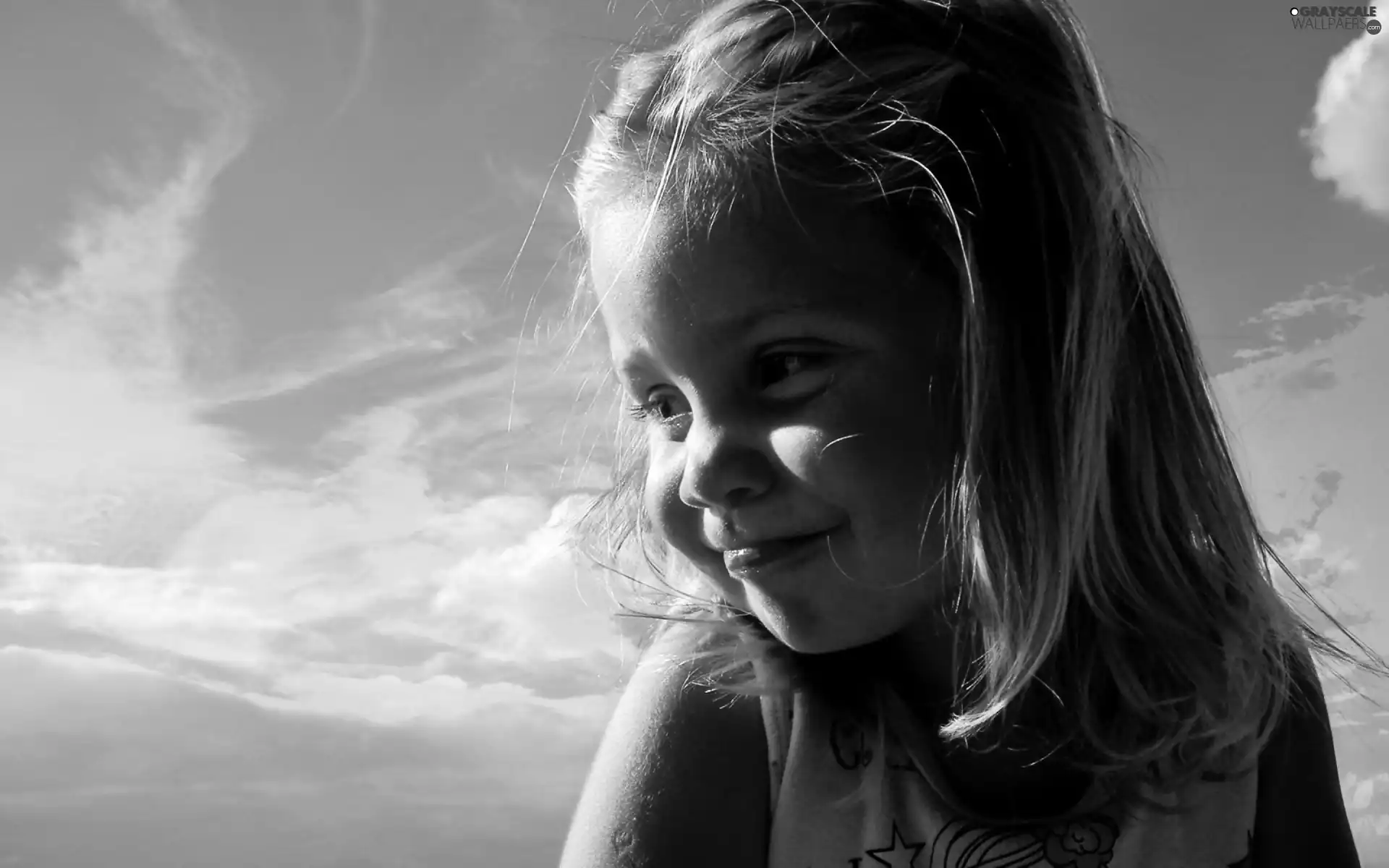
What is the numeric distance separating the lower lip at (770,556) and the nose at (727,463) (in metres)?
0.07

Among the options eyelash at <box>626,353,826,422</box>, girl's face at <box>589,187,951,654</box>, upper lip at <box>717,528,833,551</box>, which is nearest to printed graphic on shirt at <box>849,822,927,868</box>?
girl's face at <box>589,187,951,654</box>

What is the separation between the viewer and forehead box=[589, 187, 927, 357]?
121cm

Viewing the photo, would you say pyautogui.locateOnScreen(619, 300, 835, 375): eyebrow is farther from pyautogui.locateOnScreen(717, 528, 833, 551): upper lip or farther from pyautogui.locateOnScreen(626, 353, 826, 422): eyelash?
pyautogui.locateOnScreen(717, 528, 833, 551): upper lip

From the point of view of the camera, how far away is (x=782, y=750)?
1447 millimetres

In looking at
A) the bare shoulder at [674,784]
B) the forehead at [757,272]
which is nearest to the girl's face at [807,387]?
the forehead at [757,272]

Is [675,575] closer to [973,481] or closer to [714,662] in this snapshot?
[714,662]

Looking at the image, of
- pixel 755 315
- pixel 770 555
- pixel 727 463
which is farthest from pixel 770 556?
pixel 755 315

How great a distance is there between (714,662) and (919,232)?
0.56m

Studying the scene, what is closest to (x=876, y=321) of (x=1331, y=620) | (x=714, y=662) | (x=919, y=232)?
(x=919, y=232)

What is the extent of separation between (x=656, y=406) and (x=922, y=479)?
Result: 310 mm

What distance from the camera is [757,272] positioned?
1215 millimetres

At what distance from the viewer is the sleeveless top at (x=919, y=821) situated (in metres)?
1.38

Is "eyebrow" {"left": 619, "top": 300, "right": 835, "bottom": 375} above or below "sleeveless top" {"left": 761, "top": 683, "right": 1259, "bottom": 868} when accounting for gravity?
above

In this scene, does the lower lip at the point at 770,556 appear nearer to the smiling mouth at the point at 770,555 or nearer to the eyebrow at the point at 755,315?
the smiling mouth at the point at 770,555
